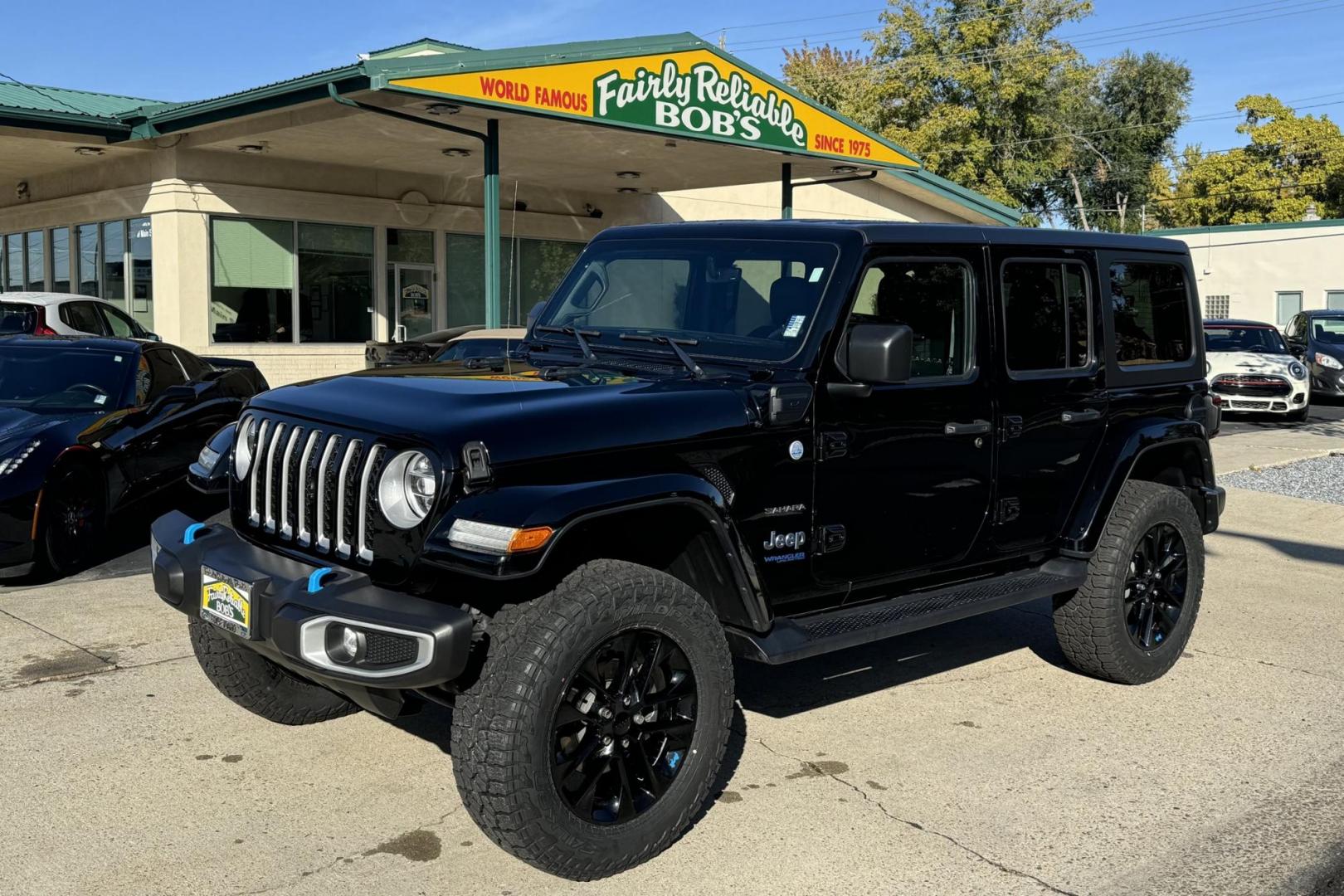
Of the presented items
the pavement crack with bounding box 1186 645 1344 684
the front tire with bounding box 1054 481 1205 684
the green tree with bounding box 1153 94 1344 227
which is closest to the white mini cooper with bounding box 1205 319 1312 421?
the pavement crack with bounding box 1186 645 1344 684

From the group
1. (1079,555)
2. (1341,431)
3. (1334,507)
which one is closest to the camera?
(1079,555)

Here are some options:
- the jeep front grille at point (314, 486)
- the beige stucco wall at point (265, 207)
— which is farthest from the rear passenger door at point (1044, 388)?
the beige stucco wall at point (265, 207)

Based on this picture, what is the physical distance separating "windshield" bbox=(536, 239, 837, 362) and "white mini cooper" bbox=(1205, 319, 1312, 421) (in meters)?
16.3

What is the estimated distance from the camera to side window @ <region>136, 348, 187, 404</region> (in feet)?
28.3

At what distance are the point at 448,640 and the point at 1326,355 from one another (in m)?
22.8

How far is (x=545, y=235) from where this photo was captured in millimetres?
23094

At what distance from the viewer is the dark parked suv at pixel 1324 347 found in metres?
22.4

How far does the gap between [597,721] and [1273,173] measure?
55.4 metres

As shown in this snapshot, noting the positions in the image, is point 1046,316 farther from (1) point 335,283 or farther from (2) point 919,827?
(1) point 335,283

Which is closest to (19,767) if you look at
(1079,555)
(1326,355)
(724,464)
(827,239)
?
(724,464)

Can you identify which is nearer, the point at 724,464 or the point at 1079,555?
the point at 724,464

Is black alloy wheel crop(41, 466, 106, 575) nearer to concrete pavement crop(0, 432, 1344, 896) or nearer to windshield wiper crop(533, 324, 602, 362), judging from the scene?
concrete pavement crop(0, 432, 1344, 896)

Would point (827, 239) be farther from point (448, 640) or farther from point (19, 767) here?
point (19, 767)

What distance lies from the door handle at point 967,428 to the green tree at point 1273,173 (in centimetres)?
5170
